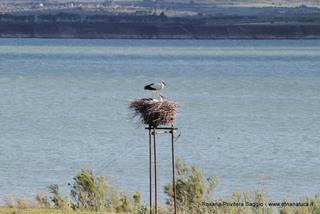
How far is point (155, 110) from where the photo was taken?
15000mm

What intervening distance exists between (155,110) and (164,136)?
54.3ft

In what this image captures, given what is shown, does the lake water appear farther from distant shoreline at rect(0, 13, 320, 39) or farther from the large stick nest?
distant shoreline at rect(0, 13, 320, 39)

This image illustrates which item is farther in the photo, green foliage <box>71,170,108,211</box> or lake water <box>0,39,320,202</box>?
lake water <box>0,39,320,202</box>

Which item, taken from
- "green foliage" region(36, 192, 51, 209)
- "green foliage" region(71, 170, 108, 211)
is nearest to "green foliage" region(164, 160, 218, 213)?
"green foliage" region(71, 170, 108, 211)

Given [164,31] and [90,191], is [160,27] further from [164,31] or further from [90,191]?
[90,191]

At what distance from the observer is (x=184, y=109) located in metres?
42.6

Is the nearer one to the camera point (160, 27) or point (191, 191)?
point (191, 191)

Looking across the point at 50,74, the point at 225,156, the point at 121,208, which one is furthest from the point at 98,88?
the point at 121,208

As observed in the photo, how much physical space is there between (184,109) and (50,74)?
84.1 ft

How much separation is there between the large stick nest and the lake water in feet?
10.00

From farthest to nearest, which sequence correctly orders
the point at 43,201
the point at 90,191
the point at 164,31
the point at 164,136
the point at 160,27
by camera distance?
the point at 164,31
the point at 160,27
the point at 164,136
the point at 43,201
the point at 90,191

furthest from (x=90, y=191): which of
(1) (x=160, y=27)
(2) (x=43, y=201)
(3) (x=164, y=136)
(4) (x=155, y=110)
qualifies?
(1) (x=160, y=27)

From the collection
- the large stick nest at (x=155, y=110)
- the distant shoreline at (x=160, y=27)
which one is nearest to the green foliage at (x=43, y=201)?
the large stick nest at (x=155, y=110)

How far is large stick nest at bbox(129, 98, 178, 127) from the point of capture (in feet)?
49.2
